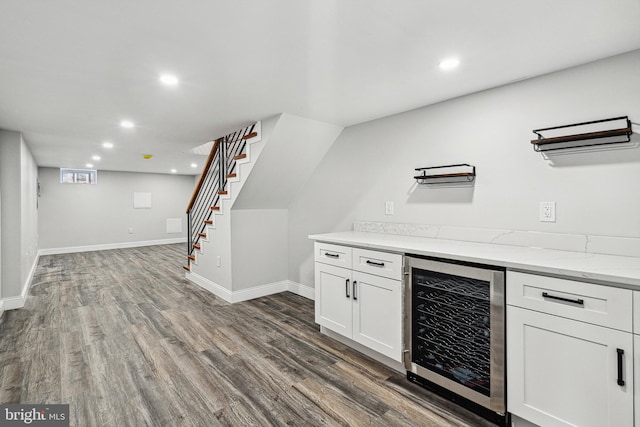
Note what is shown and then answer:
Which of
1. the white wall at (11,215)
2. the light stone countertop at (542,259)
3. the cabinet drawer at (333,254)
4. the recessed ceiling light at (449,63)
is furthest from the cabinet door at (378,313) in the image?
the white wall at (11,215)

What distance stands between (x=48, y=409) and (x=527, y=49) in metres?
3.54

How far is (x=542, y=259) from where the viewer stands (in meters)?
1.68

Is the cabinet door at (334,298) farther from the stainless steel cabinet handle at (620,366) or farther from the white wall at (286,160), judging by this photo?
the stainless steel cabinet handle at (620,366)

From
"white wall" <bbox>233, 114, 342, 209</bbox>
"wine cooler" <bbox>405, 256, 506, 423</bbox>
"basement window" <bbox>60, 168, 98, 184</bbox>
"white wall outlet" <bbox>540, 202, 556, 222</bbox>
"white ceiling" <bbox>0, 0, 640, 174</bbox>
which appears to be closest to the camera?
"white ceiling" <bbox>0, 0, 640, 174</bbox>

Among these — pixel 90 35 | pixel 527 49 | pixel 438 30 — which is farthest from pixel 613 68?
pixel 90 35

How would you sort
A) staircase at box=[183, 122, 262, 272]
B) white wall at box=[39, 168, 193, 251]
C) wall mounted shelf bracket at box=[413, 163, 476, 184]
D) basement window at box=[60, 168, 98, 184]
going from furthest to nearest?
1. basement window at box=[60, 168, 98, 184]
2. white wall at box=[39, 168, 193, 251]
3. staircase at box=[183, 122, 262, 272]
4. wall mounted shelf bracket at box=[413, 163, 476, 184]

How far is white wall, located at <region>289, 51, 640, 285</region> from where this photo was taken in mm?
1832

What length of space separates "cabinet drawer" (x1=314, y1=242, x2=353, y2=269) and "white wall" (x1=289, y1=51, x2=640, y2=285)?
0.71m

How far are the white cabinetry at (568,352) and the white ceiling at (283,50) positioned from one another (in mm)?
1286

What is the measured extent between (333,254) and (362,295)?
1.43ft

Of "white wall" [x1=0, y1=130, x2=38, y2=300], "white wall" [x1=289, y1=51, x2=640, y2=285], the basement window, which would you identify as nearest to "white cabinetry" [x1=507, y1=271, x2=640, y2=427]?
"white wall" [x1=289, y1=51, x2=640, y2=285]

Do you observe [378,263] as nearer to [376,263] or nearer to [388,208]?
[376,263]

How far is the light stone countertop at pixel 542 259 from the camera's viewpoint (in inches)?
54.0

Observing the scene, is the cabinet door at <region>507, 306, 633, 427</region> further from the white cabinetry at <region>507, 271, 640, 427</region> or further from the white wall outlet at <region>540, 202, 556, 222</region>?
the white wall outlet at <region>540, 202, 556, 222</region>
